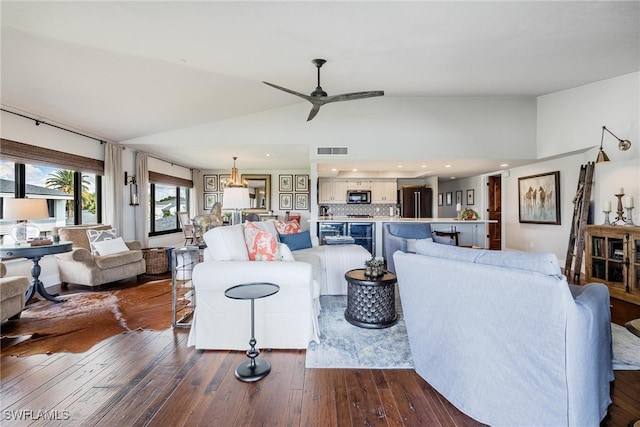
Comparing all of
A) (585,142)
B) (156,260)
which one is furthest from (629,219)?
(156,260)

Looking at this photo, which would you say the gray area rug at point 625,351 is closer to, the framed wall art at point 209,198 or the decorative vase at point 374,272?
the decorative vase at point 374,272

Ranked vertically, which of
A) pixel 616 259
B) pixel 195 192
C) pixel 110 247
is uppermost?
pixel 195 192

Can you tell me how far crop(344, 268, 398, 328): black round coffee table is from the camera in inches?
108

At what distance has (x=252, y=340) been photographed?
82.3 inches

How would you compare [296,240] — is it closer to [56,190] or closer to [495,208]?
[56,190]

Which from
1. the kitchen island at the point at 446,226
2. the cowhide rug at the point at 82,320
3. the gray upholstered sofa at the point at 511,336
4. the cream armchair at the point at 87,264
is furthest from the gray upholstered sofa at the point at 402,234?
the cream armchair at the point at 87,264

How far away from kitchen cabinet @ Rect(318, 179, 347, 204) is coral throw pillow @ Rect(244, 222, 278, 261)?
571 centimetres

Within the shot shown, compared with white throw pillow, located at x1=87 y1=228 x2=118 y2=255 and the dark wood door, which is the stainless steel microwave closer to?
the dark wood door

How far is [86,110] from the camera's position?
4.09 metres

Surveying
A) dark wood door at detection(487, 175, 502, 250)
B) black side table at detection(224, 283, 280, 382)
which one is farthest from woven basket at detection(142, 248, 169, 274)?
dark wood door at detection(487, 175, 502, 250)

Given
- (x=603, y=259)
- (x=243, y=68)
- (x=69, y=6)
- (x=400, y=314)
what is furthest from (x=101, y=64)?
(x=603, y=259)

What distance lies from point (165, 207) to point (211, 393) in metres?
6.88

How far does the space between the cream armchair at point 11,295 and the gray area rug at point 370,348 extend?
2.85 meters

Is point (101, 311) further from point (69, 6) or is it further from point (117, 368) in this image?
point (69, 6)
